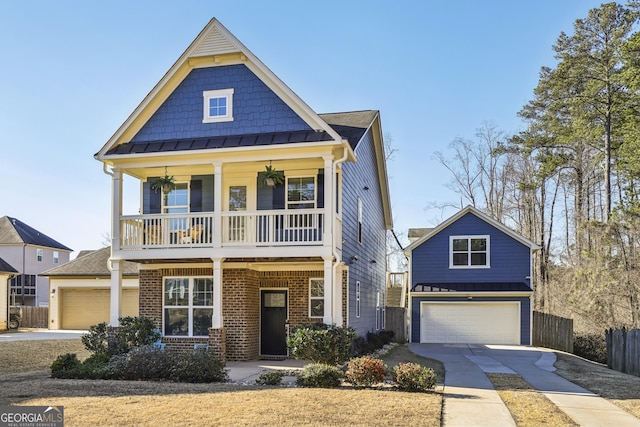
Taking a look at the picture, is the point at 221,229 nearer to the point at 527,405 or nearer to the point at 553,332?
the point at 527,405

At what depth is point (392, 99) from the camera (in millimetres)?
29625

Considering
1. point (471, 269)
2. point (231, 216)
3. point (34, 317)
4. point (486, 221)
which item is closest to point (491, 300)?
point (471, 269)

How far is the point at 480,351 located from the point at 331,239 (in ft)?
32.5

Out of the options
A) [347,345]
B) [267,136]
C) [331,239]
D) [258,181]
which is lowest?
[347,345]

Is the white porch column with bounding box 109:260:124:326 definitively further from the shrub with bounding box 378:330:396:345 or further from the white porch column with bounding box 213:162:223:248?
the shrub with bounding box 378:330:396:345

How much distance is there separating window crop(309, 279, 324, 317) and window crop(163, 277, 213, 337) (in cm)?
301

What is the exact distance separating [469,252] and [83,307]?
Result: 64.9 feet

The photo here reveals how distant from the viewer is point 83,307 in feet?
95.9

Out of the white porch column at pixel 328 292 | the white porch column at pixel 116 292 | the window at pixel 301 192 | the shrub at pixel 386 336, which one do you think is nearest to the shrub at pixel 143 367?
the white porch column at pixel 116 292

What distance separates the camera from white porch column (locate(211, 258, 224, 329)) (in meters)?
14.9

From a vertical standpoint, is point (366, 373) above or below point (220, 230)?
below

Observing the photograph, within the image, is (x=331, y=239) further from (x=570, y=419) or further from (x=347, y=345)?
(x=570, y=419)

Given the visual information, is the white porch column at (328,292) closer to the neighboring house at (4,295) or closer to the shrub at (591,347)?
the shrub at (591,347)

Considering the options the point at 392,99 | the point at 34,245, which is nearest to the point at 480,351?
the point at 392,99
